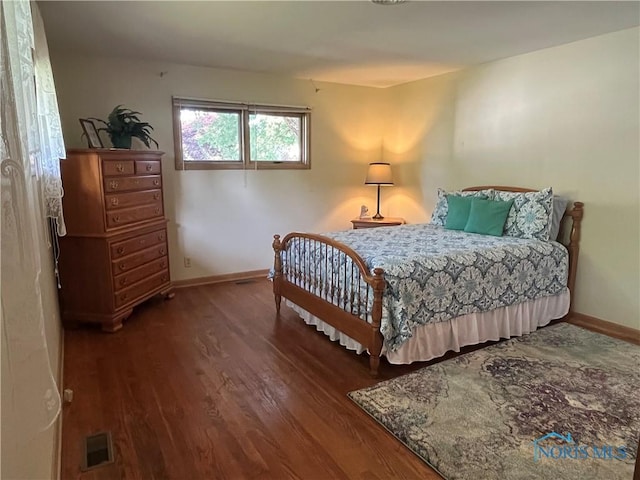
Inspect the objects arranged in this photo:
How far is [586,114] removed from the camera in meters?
3.50

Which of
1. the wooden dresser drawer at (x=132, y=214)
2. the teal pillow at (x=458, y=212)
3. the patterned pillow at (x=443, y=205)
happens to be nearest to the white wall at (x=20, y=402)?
the wooden dresser drawer at (x=132, y=214)

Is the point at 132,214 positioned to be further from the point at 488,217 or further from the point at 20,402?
the point at 488,217

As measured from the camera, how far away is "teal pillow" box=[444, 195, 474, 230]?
157 inches

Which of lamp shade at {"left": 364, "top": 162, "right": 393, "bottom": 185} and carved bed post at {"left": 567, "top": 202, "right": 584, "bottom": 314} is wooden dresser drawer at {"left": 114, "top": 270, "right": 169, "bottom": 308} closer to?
lamp shade at {"left": 364, "top": 162, "right": 393, "bottom": 185}

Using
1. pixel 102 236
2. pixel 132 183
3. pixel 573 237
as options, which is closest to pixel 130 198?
pixel 132 183

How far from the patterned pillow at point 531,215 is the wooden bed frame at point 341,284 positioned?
0.90 ft

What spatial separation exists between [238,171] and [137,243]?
5.01 feet

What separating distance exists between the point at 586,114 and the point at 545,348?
1.95m

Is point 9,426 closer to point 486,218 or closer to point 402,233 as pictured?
point 402,233

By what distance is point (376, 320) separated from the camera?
264 centimetres

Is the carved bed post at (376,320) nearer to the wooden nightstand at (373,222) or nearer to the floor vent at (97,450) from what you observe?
the floor vent at (97,450)

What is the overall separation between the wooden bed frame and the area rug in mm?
395

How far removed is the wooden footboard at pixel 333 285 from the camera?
8.77 feet

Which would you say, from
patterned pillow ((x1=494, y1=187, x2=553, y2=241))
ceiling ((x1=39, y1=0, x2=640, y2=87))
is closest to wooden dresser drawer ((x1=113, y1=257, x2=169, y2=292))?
ceiling ((x1=39, y1=0, x2=640, y2=87))
